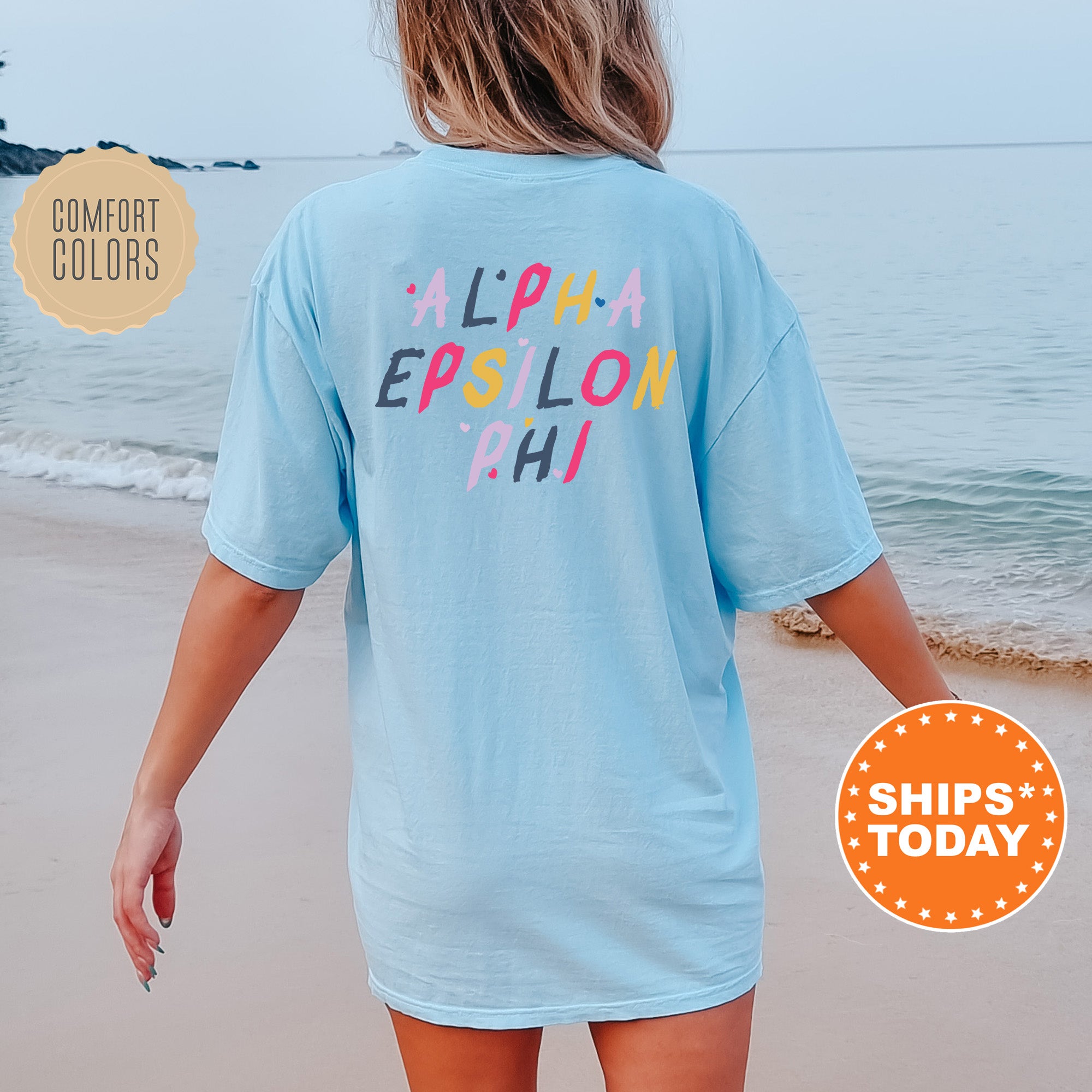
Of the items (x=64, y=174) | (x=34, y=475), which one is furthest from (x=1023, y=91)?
(x=34, y=475)

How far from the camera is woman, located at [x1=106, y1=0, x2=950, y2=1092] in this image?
2.29ft

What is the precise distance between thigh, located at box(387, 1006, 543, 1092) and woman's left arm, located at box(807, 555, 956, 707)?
332 mm

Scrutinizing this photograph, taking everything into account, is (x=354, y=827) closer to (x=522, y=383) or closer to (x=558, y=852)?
(x=558, y=852)

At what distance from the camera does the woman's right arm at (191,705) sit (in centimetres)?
79

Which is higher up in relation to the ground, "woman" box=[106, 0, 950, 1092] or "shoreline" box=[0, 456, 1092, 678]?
"woman" box=[106, 0, 950, 1092]

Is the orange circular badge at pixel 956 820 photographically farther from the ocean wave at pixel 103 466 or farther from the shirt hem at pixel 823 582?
the ocean wave at pixel 103 466

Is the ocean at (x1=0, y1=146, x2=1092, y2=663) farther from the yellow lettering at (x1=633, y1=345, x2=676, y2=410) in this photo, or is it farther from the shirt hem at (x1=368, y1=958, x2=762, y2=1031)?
the yellow lettering at (x1=633, y1=345, x2=676, y2=410)

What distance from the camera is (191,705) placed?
80 cm

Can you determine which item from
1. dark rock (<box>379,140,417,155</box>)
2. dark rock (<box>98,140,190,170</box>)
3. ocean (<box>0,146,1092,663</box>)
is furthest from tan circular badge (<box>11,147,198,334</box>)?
dark rock (<box>98,140,190,170</box>)

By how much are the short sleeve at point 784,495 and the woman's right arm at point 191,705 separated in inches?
11.3

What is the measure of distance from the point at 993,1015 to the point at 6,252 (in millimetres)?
10059

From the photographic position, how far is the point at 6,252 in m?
9.89

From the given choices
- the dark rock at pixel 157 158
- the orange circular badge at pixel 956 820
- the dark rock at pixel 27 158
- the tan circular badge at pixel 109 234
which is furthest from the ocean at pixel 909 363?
the orange circular badge at pixel 956 820

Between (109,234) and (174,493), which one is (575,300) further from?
(174,493)
